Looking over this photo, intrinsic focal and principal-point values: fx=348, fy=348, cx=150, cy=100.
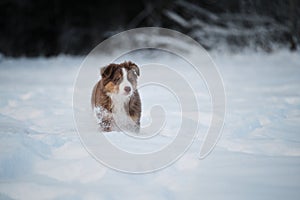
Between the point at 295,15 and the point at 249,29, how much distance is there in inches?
71.3

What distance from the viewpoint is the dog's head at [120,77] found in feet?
14.6

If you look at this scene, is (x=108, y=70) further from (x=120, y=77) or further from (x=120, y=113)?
(x=120, y=113)

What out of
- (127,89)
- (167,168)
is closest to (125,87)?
(127,89)

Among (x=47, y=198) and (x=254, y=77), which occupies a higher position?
(x=47, y=198)

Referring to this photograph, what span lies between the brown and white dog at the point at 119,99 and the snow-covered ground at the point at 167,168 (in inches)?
19.1

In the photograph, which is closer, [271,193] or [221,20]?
[271,193]

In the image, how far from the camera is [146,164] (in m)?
3.26

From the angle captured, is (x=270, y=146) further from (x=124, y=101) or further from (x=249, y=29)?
(x=249, y=29)

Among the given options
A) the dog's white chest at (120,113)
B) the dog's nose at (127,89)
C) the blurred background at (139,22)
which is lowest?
the blurred background at (139,22)

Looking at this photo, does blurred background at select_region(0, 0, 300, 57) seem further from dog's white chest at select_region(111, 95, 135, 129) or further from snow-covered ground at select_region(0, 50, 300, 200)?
dog's white chest at select_region(111, 95, 135, 129)

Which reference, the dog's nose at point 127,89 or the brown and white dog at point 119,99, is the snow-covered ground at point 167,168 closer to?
the brown and white dog at point 119,99

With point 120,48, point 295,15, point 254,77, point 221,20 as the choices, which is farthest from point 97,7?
point 254,77

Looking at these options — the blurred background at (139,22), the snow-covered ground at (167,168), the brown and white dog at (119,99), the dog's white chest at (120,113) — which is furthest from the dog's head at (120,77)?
the blurred background at (139,22)

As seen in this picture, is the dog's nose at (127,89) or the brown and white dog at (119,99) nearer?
the dog's nose at (127,89)
